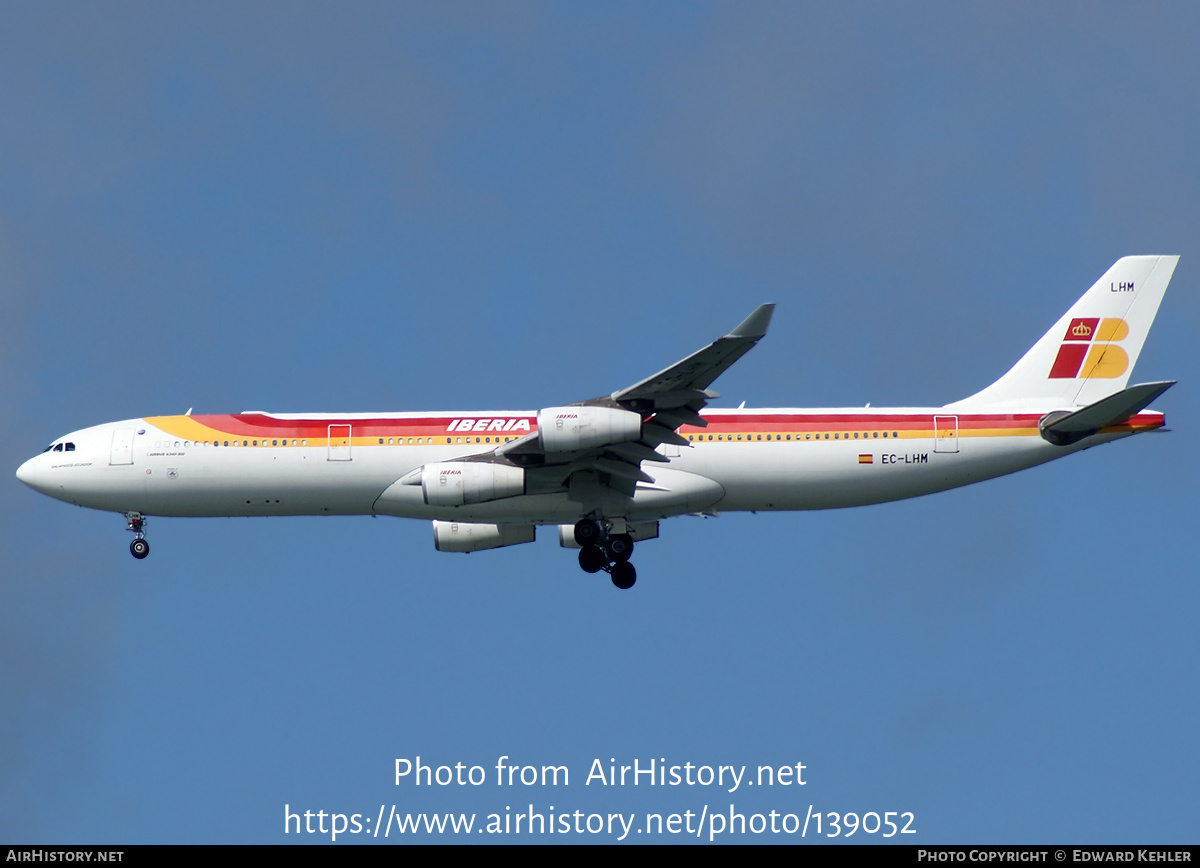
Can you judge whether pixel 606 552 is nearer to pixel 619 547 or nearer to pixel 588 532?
pixel 619 547

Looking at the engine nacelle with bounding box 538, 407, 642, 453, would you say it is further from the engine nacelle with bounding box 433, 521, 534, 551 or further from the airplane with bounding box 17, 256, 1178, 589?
the engine nacelle with bounding box 433, 521, 534, 551

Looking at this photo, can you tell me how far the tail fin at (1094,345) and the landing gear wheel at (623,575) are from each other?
10.5 metres

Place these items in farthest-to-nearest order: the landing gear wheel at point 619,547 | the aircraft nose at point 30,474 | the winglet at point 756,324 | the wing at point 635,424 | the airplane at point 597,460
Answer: the aircraft nose at point 30,474 → the landing gear wheel at point 619,547 → the airplane at point 597,460 → the wing at point 635,424 → the winglet at point 756,324

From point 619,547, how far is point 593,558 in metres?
0.80

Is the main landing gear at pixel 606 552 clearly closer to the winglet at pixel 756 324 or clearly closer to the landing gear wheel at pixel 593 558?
the landing gear wheel at pixel 593 558

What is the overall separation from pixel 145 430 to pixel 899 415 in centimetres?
2164

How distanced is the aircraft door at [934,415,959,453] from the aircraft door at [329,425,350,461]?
53.7ft

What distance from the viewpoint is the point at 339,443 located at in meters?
41.2

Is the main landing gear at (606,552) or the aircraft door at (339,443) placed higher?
the aircraft door at (339,443)

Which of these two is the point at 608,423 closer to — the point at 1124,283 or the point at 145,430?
the point at 145,430

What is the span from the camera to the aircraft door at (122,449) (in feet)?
139

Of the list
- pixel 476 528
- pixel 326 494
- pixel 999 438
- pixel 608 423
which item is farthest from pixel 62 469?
pixel 999 438

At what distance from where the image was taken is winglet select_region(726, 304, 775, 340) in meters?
33.9

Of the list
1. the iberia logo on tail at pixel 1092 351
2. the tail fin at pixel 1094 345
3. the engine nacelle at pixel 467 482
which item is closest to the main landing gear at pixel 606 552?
the engine nacelle at pixel 467 482
